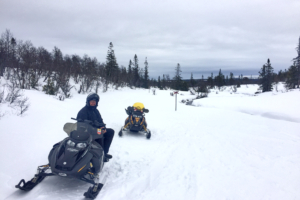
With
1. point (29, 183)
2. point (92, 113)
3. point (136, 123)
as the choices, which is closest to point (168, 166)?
point (92, 113)

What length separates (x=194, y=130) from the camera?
29.0 feet

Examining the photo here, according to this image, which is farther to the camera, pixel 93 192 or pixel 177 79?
pixel 177 79

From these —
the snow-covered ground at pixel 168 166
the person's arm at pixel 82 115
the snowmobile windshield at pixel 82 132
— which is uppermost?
the person's arm at pixel 82 115

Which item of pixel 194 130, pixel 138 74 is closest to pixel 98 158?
pixel 194 130

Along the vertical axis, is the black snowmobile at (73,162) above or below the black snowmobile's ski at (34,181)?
above

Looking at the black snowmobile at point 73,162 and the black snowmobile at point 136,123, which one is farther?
the black snowmobile at point 136,123

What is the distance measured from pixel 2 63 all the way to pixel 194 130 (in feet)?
75.1

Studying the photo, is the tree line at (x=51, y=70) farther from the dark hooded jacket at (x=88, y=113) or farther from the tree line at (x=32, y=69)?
the dark hooded jacket at (x=88, y=113)

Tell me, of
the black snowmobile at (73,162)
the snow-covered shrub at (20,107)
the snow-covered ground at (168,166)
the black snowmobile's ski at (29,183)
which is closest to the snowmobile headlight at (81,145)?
the black snowmobile at (73,162)

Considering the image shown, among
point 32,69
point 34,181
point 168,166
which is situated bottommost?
point 168,166

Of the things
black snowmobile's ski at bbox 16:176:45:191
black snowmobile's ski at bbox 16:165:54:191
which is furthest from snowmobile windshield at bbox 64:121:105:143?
black snowmobile's ski at bbox 16:176:45:191

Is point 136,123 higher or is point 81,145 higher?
point 81,145

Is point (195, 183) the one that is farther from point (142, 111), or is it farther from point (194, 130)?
point (194, 130)

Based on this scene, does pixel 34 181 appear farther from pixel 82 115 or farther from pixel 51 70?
pixel 51 70
